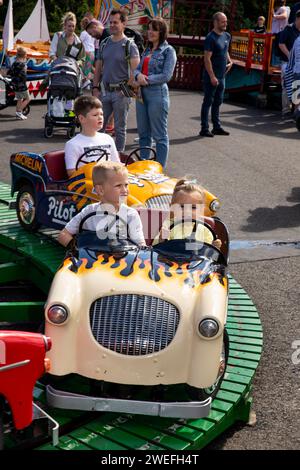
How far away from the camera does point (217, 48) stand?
37.1ft

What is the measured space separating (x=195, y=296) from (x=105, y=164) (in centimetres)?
111

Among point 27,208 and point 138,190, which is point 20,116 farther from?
point 138,190

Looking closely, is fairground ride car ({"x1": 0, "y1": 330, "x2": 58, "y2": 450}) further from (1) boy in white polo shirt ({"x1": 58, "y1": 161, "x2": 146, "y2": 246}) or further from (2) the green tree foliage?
(2) the green tree foliage

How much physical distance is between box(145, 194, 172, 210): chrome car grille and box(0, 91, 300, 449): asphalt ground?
3.11 ft

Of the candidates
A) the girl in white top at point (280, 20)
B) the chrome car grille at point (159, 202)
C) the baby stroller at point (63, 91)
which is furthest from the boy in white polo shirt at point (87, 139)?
the girl in white top at point (280, 20)

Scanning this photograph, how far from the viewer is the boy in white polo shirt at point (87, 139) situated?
19.5 feet

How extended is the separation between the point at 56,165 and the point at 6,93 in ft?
26.3

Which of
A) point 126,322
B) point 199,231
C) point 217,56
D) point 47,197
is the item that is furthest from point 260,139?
point 126,322

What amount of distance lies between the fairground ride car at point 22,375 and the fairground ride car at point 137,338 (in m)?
0.28

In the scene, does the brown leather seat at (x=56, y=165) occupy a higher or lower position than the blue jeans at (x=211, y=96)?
lower

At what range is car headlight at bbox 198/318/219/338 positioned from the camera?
3.53 m

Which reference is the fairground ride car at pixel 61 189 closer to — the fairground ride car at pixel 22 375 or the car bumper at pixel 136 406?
the car bumper at pixel 136 406

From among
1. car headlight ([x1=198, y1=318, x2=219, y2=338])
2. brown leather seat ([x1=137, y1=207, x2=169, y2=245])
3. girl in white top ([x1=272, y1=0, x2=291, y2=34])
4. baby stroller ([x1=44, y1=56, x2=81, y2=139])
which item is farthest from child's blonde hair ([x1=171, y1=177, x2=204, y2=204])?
girl in white top ([x1=272, y1=0, x2=291, y2=34])

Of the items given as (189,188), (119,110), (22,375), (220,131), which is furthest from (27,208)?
(220,131)
